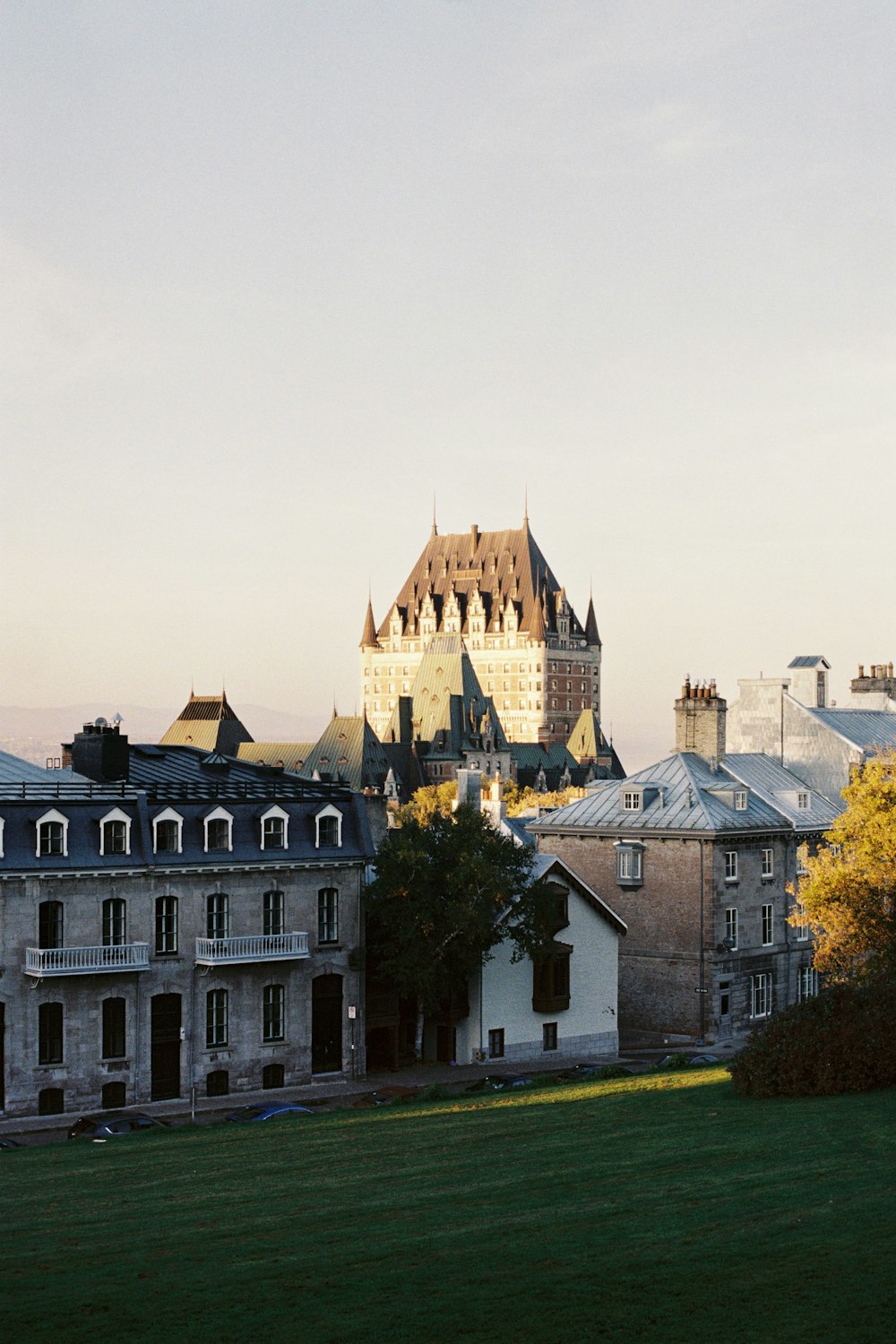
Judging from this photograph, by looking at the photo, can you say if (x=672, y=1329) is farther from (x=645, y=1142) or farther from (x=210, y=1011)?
(x=210, y=1011)

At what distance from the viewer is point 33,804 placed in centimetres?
5341

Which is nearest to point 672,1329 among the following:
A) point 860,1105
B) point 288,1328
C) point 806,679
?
point 288,1328

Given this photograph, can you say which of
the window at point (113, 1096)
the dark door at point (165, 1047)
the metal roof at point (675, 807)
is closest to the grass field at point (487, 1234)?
the window at point (113, 1096)

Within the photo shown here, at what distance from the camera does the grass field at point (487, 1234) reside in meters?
18.6

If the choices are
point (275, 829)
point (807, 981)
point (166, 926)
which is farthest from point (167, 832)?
point (807, 981)

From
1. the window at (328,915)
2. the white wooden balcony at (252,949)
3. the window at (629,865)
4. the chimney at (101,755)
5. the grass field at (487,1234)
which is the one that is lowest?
the grass field at (487,1234)

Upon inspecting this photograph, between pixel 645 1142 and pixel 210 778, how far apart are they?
3700 centimetres

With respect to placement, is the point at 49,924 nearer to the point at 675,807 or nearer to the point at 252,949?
the point at 252,949

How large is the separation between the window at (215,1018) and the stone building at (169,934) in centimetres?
7

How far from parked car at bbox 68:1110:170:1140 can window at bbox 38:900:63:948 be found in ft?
25.1

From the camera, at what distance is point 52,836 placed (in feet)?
176

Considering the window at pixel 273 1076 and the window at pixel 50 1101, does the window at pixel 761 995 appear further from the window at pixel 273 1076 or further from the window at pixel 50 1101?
the window at pixel 50 1101

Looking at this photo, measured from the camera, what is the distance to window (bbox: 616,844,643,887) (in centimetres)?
7306

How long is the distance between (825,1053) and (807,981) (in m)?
39.5
